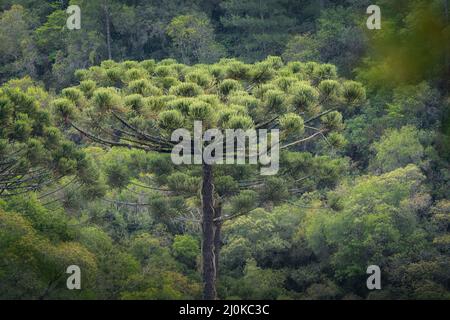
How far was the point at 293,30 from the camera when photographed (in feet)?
132

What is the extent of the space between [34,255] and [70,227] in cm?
326

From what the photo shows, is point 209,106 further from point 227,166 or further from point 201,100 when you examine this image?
point 227,166

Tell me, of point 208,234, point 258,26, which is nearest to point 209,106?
point 208,234

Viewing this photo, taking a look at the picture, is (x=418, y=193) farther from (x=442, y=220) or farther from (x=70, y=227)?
(x=70, y=227)

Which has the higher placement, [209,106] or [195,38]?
[195,38]

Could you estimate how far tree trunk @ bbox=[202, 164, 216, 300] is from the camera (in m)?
19.7

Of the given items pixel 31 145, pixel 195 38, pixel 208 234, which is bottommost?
pixel 208 234

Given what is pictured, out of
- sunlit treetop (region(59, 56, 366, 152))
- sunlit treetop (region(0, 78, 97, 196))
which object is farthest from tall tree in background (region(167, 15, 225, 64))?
sunlit treetop (region(59, 56, 366, 152))

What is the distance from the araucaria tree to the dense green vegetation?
40 mm

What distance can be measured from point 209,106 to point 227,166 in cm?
502

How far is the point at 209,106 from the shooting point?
58.7 ft

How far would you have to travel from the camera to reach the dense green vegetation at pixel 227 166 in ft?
65.6

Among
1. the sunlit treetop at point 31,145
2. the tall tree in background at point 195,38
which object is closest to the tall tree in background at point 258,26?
the tall tree in background at point 195,38

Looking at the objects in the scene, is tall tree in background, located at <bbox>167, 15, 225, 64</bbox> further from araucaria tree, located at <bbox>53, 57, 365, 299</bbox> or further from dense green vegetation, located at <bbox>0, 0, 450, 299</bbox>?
araucaria tree, located at <bbox>53, 57, 365, 299</bbox>
